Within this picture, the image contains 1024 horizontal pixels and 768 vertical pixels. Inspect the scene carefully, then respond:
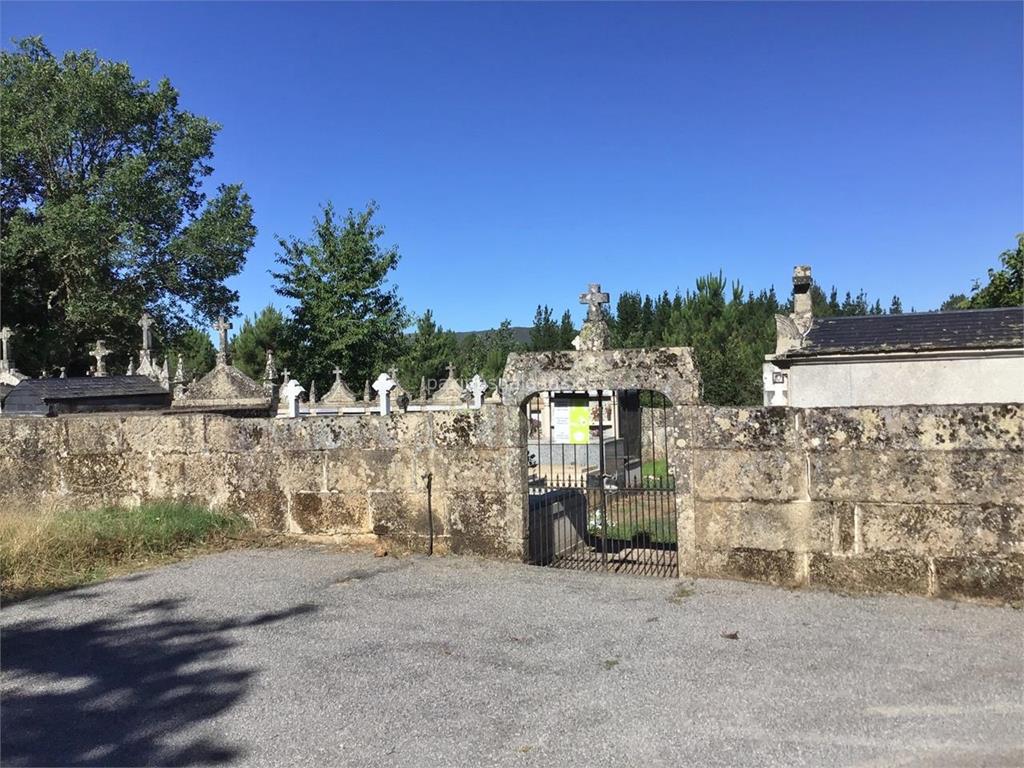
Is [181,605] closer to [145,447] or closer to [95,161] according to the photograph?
[145,447]

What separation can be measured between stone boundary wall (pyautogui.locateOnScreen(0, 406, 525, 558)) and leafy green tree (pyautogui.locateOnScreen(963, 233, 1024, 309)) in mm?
18913

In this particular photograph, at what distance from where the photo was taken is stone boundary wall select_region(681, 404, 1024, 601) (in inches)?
197

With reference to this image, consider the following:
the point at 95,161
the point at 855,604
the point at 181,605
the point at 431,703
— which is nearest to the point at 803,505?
the point at 855,604

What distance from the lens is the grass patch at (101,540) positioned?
5.84m

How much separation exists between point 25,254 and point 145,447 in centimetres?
2360

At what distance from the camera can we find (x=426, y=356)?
4641 centimetres

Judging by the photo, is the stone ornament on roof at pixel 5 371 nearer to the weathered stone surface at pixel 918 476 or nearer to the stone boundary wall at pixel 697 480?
the stone boundary wall at pixel 697 480

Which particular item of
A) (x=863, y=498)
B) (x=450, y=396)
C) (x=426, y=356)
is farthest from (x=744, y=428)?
(x=426, y=356)

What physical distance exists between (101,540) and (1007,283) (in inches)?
885

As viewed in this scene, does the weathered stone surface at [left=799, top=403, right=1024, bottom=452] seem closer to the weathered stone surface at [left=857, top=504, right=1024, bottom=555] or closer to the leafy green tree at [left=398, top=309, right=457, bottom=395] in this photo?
the weathered stone surface at [left=857, top=504, right=1024, bottom=555]

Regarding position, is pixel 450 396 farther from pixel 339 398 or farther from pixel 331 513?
pixel 331 513

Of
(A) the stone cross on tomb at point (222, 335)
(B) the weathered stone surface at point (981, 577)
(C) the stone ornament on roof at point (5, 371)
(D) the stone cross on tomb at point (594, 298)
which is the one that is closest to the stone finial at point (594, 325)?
(D) the stone cross on tomb at point (594, 298)

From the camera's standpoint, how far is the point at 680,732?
3260 millimetres

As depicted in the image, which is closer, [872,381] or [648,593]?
[648,593]
